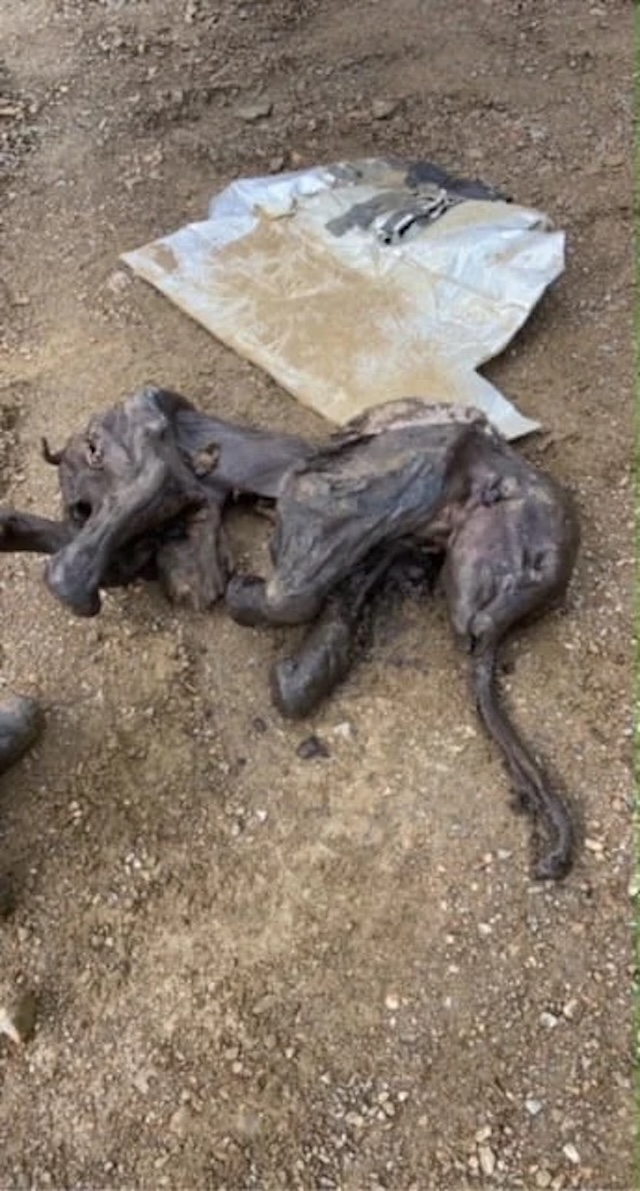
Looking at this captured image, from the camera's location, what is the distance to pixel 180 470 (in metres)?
2.76

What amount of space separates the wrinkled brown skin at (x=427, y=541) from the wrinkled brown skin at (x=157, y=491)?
0.43 feet

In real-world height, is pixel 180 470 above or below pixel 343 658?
above

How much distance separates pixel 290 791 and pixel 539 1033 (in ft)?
2.20

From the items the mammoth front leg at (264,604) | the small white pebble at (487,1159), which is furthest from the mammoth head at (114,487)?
the small white pebble at (487,1159)

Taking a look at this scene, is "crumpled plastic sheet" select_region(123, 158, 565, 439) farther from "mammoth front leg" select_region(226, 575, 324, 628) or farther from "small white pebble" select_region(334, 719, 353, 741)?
"small white pebble" select_region(334, 719, 353, 741)

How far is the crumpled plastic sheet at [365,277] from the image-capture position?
323cm

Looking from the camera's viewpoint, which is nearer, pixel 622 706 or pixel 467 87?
pixel 622 706

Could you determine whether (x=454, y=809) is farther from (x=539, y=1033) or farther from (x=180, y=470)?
(x=180, y=470)

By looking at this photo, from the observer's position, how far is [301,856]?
246 cm

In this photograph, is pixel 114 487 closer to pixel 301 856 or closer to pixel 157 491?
pixel 157 491

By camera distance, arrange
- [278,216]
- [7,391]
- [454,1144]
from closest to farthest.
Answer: [454,1144] → [7,391] → [278,216]

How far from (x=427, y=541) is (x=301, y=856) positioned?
0.72m

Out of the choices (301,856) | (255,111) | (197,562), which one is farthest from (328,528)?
(255,111)

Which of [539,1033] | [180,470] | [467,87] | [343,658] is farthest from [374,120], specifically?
[539,1033]
